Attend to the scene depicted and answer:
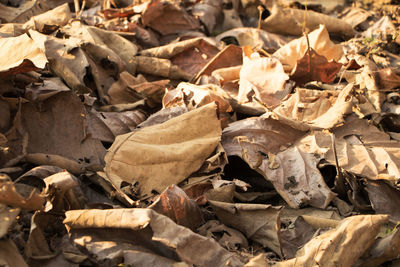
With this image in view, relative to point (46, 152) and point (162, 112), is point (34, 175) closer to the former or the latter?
point (46, 152)

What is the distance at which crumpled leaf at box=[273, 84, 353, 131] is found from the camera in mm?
1912

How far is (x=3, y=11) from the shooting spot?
266 cm

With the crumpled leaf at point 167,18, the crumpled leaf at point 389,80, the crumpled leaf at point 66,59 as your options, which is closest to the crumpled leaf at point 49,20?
the crumpled leaf at point 66,59

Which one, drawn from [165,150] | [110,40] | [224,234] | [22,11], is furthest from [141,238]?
[22,11]

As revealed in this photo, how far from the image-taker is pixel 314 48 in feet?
8.55

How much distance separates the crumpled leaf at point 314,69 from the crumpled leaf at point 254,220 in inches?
41.8

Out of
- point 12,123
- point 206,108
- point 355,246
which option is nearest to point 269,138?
point 206,108

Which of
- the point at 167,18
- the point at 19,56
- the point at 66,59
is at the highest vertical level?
the point at 19,56

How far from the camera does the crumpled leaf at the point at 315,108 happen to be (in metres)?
1.91

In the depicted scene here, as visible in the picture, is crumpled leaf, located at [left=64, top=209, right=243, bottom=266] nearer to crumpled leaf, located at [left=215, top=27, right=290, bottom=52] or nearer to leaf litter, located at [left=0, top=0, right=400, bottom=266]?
leaf litter, located at [left=0, top=0, right=400, bottom=266]

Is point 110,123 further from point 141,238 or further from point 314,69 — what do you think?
point 314,69

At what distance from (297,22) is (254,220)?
6.60 feet

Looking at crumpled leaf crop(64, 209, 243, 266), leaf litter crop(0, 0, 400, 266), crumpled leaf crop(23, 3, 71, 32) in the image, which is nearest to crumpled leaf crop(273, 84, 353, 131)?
leaf litter crop(0, 0, 400, 266)

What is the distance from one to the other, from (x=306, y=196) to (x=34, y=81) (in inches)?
46.5
